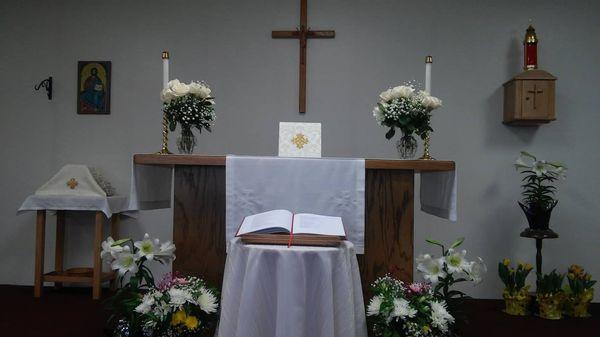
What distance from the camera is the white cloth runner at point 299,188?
7.37 feet

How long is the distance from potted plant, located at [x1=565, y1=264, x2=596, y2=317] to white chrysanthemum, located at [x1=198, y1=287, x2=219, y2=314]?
2766mm

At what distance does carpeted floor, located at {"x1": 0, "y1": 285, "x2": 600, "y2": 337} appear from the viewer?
3.05m

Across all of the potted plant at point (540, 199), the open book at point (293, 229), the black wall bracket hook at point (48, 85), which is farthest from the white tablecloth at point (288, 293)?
the black wall bracket hook at point (48, 85)

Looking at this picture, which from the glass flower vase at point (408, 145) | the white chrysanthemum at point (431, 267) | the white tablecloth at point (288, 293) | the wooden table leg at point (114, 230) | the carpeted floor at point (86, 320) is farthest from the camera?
the wooden table leg at point (114, 230)

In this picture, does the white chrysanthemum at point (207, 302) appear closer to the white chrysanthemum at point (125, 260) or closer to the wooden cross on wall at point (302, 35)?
the white chrysanthemum at point (125, 260)

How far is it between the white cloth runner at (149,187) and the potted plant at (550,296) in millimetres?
2729

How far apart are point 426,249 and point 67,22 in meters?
3.69

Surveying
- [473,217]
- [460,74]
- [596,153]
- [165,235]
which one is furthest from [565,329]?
[165,235]

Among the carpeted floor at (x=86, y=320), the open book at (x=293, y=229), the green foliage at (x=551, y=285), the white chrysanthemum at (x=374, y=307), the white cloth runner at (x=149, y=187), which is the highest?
the white cloth runner at (x=149, y=187)

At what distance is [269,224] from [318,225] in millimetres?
203

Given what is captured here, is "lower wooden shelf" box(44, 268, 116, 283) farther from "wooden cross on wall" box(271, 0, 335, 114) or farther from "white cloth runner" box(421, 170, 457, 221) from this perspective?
"white cloth runner" box(421, 170, 457, 221)

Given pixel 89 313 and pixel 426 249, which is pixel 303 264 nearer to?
pixel 89 313

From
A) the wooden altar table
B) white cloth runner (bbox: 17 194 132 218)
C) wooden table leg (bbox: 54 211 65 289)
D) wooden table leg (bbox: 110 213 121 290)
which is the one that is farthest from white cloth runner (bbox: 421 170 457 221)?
wooden table leg (bbox: 54 211 65 289)

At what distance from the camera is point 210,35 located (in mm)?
4230
